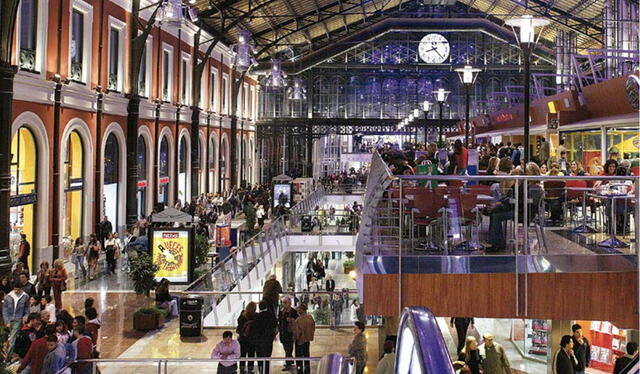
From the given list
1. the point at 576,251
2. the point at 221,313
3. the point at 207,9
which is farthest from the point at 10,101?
the point at 207,9

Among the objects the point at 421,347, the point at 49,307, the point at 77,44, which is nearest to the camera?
the point at 421,347

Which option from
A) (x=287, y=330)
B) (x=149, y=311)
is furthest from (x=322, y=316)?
(x=149, y=311)

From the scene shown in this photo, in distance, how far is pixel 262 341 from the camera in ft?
32.9

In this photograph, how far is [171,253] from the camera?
15945mm

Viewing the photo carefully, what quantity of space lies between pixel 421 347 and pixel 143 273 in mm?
14640

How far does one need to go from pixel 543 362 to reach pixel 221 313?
681cm

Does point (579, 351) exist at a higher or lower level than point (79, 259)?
lower

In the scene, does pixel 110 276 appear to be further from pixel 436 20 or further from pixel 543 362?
pixel 436 20

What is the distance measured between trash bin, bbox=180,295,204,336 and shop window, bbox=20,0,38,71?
Answer: 9414mm

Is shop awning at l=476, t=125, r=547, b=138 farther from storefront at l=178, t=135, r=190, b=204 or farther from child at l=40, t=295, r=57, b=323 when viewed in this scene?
child at l=40, t=295, r=57, b=323

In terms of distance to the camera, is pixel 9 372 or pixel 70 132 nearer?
pixel 9 372

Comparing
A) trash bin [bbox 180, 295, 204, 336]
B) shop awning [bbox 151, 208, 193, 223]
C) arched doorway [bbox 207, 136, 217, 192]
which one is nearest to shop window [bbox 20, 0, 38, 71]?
shop awning [bbox 151, 208, 193, 223]

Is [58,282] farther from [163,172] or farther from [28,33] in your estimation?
[163,172]

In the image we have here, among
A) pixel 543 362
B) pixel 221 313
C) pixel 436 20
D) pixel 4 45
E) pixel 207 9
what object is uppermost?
pixel 436 20
